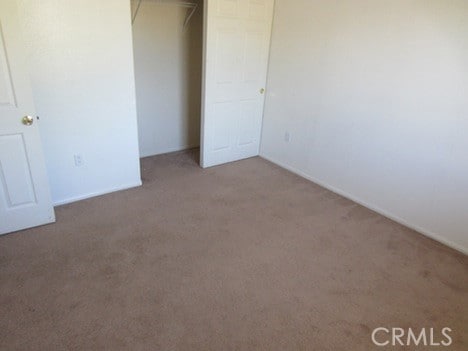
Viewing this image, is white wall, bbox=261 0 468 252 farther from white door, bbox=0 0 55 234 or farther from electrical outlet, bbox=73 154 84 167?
white door, bbox=0 0 55 234

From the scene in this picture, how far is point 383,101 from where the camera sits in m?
2.99

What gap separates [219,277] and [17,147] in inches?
69.7

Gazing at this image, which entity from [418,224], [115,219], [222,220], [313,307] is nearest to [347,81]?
[418,224]

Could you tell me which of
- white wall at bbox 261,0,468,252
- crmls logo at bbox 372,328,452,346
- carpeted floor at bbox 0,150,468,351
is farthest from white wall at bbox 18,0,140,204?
crmls logo at bbox 372,328,452,346

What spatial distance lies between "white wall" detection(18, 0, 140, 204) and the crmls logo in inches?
105

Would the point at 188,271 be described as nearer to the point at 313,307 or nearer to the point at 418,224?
the point at 313,307

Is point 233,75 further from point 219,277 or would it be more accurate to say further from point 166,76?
point 219,277

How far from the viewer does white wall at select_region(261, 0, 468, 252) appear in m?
2.58

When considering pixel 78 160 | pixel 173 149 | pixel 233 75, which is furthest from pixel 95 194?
pixel 233 75

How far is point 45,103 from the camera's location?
2.69 metres

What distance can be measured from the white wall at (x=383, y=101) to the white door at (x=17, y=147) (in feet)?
8.76

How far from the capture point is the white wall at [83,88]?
2559mm

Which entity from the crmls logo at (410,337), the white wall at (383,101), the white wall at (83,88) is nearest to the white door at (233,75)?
the white wall at (383,101)

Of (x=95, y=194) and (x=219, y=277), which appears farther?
(x=95, y=194)
